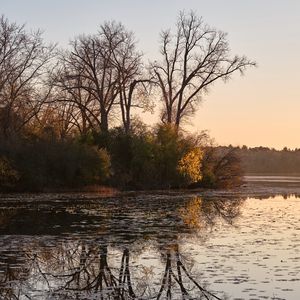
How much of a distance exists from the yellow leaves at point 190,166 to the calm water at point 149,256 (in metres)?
29.3

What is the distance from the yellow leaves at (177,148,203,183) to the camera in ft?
190

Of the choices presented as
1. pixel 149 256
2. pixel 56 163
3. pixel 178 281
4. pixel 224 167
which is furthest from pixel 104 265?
pixel 224 167

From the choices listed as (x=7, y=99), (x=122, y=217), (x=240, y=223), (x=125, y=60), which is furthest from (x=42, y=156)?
(x=240, y=223)

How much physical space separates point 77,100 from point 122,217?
3325 centimetres

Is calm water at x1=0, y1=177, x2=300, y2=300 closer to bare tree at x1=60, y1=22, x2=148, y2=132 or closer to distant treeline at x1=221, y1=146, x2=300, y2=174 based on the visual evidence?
bare tree at x1=60, y1=22, x2=148, y2=132

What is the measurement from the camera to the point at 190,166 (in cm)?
5809

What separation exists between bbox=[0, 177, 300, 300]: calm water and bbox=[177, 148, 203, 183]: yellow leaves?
29313mm

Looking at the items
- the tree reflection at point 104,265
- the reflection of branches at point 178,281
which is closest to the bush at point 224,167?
the tree reflection at point 104,265

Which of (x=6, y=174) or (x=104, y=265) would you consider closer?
(x=104, y=265)

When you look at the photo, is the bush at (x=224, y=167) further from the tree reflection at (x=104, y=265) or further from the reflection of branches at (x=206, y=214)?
the tree reflection at (x=104, y=265)

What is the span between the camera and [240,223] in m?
25.3

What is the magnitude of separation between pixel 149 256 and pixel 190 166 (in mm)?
42064

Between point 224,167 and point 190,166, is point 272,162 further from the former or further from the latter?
point 190,166

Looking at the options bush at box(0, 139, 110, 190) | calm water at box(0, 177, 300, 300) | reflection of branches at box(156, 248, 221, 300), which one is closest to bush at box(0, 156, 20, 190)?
bush at box(0, 139, 110, 190)
